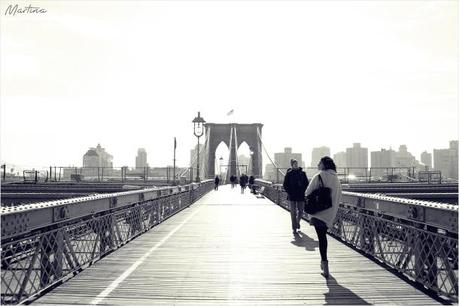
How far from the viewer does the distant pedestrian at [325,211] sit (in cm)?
684

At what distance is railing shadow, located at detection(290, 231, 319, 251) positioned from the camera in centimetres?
959

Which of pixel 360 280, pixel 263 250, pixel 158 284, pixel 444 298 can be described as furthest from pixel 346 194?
pixel 158 284

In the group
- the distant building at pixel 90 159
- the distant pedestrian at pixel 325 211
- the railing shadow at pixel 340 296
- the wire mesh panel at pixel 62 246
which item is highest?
the distant building at pixel 90 159

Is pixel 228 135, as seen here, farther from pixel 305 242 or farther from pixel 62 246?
pixel 62 246

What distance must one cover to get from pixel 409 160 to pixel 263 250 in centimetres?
18568

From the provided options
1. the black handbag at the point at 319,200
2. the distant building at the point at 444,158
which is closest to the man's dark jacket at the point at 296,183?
the black handbag at the point at 319,200

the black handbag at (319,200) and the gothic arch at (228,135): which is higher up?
the gothic arch at (228,135)

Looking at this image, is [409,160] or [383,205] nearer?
[383,205]

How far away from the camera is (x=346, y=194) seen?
9914 mm

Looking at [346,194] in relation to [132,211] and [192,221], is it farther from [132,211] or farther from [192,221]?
[192,221]

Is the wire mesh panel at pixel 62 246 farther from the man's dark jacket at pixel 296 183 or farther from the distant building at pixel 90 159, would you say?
the distant building at pixel 90 159

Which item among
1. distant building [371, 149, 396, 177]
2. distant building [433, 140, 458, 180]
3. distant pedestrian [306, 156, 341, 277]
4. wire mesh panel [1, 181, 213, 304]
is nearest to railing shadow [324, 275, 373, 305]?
distant pedestrian [306, 156, 341, 277]

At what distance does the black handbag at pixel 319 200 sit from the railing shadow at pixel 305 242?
2.70 m

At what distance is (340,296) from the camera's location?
5766mm
